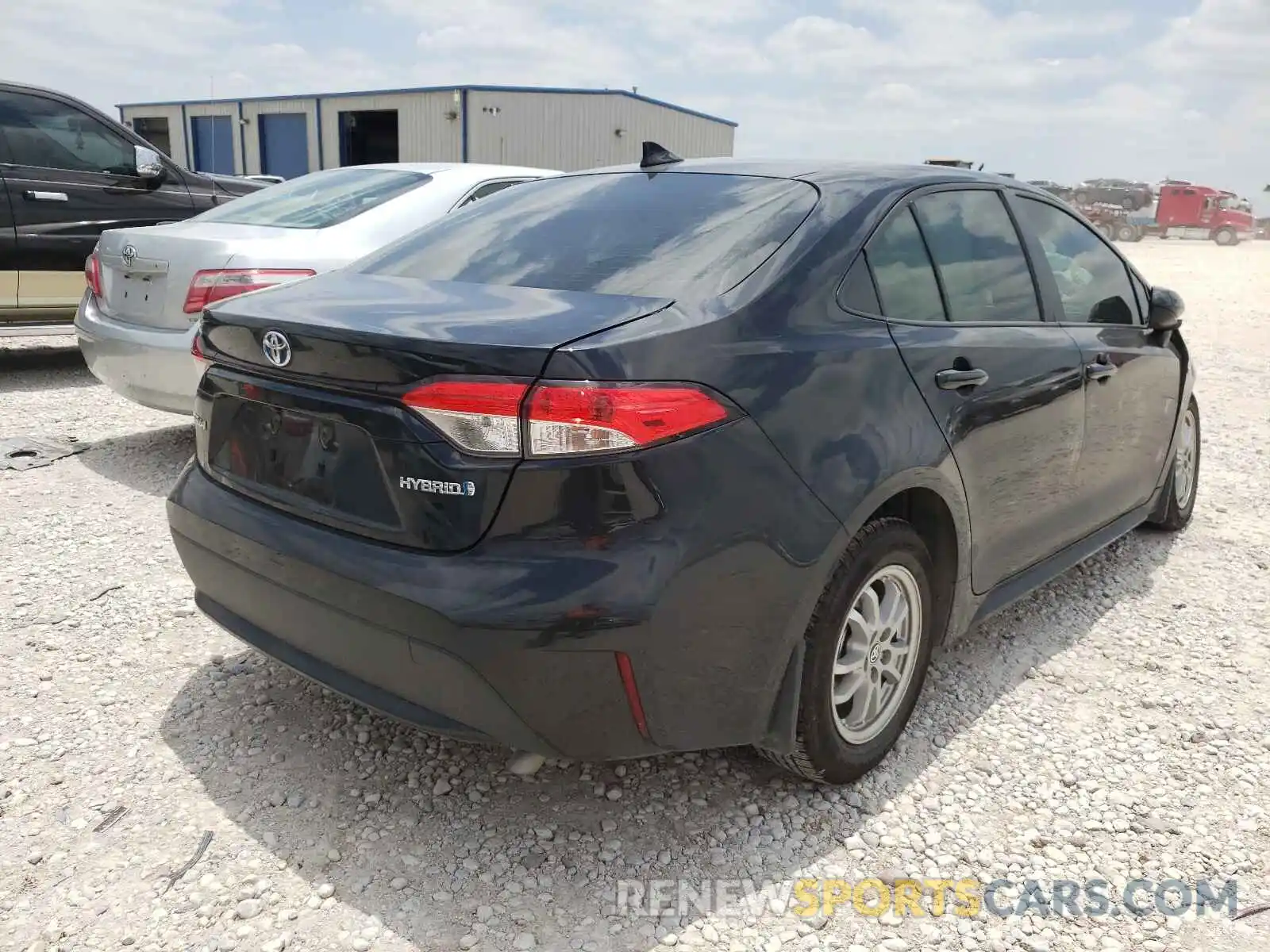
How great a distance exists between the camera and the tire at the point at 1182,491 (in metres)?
4.55

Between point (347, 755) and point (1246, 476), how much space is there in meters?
5.40

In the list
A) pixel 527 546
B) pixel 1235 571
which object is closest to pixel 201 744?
pixel 527 546

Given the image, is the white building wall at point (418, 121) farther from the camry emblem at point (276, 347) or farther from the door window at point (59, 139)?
the camry emblem at point (276, 347)

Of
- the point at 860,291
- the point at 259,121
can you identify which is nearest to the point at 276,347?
the point at 860,291

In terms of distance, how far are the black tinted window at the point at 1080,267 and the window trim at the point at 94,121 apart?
620 cm

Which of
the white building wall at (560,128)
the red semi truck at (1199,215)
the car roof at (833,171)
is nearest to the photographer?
the car roof at (833,171)

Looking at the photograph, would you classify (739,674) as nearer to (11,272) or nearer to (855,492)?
(855,492)

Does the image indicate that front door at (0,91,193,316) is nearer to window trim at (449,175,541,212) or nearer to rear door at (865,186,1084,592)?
window trim at (449,175,541,212)

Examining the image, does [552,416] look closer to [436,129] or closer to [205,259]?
[205,259]

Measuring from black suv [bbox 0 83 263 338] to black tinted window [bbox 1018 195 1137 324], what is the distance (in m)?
6.27

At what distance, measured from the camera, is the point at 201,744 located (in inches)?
108

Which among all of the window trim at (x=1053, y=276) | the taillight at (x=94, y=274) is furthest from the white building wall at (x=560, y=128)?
the window trim at (x=1053, y=276)

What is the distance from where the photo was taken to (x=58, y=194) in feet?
22.8

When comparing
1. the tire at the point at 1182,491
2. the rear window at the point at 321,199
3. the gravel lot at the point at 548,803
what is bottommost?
the gravel lot at the point at 548,803
